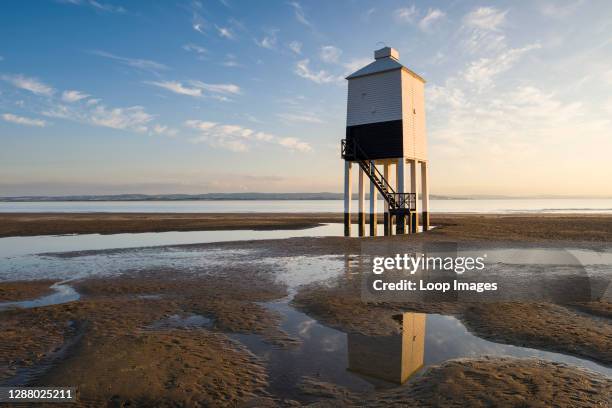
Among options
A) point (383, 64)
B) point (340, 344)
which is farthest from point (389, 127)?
point (340, 344)

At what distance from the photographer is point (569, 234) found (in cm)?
2816

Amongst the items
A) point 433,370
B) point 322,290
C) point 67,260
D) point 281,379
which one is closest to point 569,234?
point 322,290

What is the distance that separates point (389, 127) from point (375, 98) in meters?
2.42

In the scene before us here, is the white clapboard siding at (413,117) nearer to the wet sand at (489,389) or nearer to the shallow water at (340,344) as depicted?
the shallow water at (340,344)

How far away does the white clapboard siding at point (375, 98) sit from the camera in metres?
26.3

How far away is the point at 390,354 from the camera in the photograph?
24.4ft

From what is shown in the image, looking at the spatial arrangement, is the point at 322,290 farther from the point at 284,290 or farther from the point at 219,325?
the point at 219,325

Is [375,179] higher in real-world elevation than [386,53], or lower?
lower

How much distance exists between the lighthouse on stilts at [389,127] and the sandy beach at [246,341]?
13731 mm

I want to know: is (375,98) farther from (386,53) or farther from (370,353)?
(370,353)

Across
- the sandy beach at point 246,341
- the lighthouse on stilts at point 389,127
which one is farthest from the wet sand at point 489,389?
the lighthouse on stilts at point 389,127

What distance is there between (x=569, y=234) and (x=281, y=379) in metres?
29.3

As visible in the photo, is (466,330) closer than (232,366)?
No

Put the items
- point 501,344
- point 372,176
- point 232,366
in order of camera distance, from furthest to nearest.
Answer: point 372,176 → point 501,344 → point 232,366
